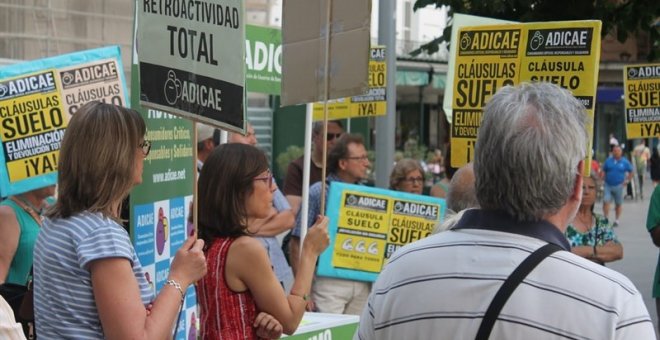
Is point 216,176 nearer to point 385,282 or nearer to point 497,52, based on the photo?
point 385,282

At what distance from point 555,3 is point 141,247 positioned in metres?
4.83

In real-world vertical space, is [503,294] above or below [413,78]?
above

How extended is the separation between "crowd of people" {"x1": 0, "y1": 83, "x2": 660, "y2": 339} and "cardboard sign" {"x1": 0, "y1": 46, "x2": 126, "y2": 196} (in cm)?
87

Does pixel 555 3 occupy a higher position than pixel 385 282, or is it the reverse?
pixel 555 3

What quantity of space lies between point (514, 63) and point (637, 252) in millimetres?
13205

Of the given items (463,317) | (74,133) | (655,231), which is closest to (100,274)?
(74,133)

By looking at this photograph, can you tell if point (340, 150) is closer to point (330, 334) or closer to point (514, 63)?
point (514, 63)

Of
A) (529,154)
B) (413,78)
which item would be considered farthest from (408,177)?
(413,78)

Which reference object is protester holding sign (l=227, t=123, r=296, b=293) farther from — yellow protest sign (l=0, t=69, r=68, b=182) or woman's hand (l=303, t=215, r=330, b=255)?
woman's hand (l=303, t=215, r=330, b=255)

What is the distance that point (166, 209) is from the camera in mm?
6078

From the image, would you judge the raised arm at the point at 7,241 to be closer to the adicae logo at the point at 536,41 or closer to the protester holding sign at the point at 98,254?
the protester holding sign at the point at 98,254

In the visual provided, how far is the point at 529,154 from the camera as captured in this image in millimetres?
2396

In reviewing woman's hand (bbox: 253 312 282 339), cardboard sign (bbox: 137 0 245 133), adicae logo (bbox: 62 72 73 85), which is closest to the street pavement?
adicae logo (bbox: 62 72 73 85)

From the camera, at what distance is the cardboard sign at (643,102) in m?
9.78
